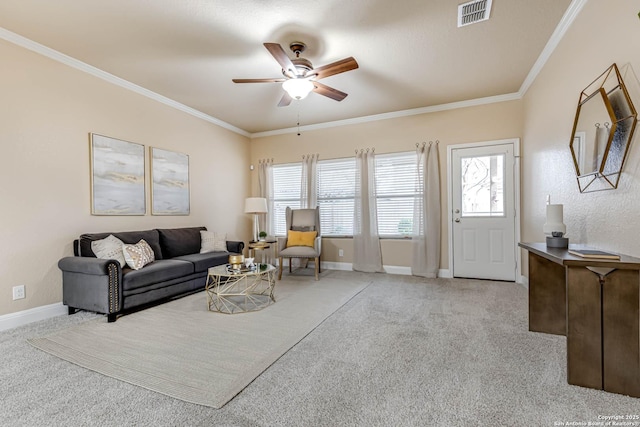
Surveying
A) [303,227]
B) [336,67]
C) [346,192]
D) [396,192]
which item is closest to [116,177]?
[303,227]

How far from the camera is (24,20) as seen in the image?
2613 mm

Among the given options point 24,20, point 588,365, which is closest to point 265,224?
point 24,20

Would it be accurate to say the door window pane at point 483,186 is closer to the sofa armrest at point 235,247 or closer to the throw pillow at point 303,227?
the throw pillow at point 303,227

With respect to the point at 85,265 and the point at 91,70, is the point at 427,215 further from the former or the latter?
the point at 91,70

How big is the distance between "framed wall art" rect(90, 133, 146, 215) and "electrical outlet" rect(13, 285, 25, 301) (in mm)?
967

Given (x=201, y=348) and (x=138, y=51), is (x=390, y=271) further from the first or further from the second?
(x=138, y=51)

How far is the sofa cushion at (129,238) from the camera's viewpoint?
10.5 ft

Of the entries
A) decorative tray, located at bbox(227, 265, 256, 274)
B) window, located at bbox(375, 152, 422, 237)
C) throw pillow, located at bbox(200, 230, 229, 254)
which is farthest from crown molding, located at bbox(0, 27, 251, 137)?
window, located at bbox(375, 152, 422, 237)

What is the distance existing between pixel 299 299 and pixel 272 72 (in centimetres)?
274

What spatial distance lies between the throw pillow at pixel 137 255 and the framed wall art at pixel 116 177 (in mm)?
669

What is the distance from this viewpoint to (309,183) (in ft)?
18.5

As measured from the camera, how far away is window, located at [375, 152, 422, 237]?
5.03 m

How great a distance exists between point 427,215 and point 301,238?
207 cm

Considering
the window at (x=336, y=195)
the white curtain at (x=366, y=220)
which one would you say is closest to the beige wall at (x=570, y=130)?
the white curtain at (x=366, y=220)
